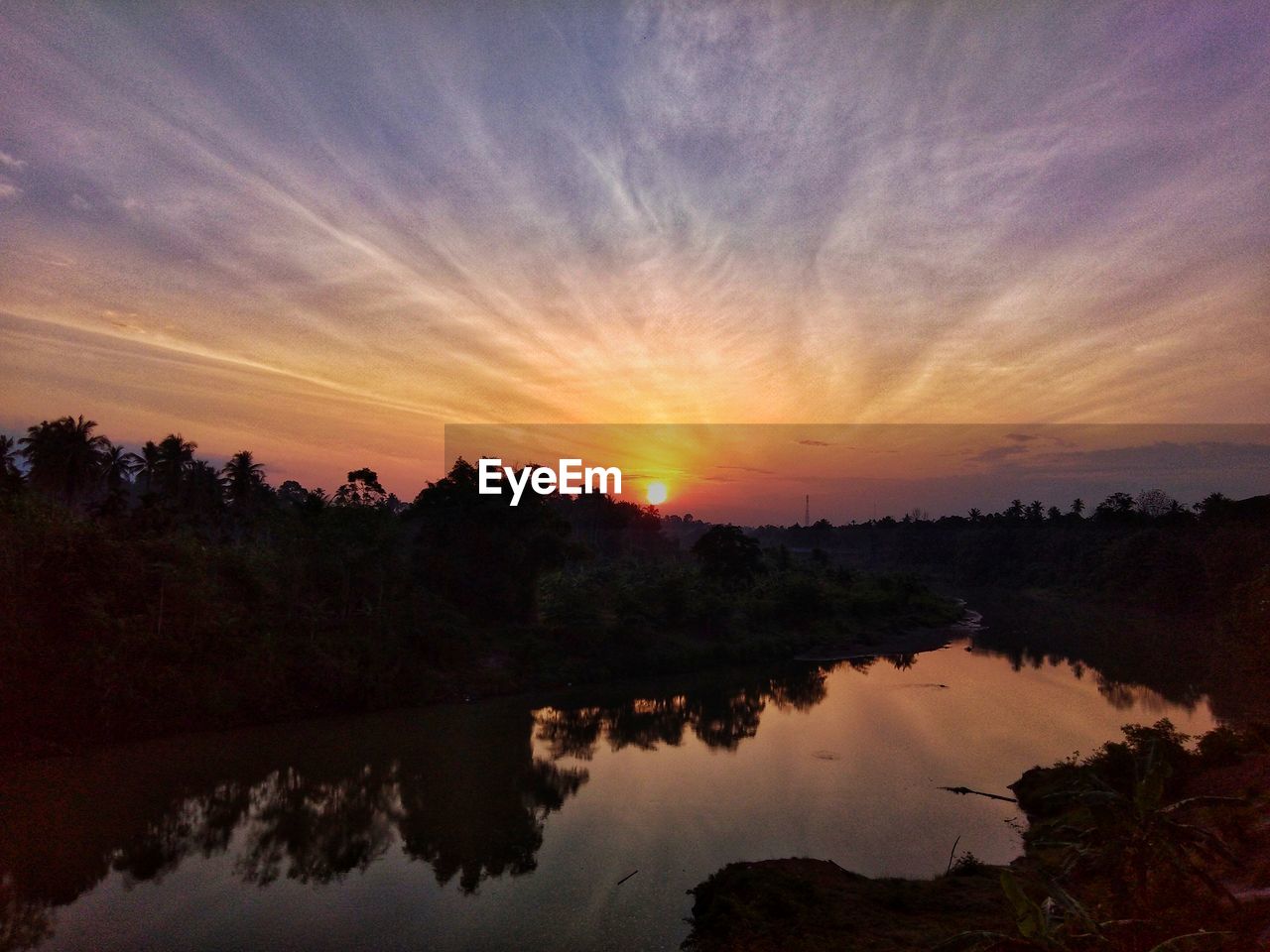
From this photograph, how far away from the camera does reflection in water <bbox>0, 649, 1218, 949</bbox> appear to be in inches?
719

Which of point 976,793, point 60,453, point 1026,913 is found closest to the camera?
point 1026,913

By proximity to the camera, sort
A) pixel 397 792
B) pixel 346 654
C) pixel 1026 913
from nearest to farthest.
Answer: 1. pixel 1026 913
2. pixel 397 792
3. pixel 346 654

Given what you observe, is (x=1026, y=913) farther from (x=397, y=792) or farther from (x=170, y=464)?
(x=170, y=464)

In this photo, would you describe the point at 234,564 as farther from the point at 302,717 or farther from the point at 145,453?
the point at 145,453

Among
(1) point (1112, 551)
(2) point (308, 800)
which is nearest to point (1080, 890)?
(2) point (308, 800)

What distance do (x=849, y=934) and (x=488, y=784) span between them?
1568 cm

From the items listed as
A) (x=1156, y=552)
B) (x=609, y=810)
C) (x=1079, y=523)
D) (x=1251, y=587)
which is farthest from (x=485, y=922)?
(x=1079, y=523)

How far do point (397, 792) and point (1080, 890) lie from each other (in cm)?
2082

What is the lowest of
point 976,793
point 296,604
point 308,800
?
point 308,800

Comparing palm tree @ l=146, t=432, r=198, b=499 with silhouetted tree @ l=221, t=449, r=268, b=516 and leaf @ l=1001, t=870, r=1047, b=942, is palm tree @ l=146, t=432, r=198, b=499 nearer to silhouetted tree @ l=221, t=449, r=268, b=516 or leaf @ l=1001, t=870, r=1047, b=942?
silhouetted tree @ l=221, t=449, r=268, b=516

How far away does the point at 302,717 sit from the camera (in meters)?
32.8

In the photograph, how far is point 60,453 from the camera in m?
49.1

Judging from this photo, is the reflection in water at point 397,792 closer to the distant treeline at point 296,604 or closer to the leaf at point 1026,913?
the distant treeline at point 296,604

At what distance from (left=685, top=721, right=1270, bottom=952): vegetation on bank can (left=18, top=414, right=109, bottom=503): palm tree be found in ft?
180
